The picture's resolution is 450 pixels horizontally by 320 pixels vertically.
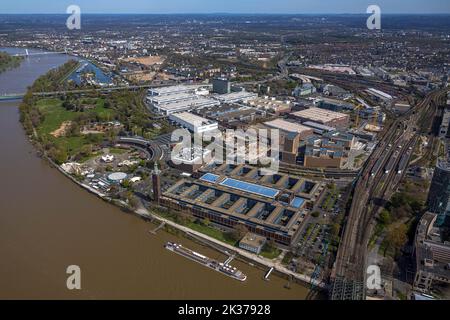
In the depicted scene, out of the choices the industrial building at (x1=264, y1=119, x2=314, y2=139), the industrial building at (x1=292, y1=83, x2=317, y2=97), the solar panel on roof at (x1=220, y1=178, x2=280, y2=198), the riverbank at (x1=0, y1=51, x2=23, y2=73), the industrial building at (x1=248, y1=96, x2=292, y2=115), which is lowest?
the solar panel on roof at (x1=220, y1=178, x2=280, y2=198)

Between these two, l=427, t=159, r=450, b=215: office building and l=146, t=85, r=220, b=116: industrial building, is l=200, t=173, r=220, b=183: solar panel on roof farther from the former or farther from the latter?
l=146, t=85, r=220, b=116: industrial building

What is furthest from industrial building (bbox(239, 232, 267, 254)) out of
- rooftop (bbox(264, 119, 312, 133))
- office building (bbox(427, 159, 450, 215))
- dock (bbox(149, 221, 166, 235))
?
rooftop (bbox(264, 119, 312, 133))

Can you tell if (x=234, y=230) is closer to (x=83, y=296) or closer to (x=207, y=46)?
(x=83, y=296)

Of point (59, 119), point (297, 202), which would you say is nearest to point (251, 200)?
point (297, 202)

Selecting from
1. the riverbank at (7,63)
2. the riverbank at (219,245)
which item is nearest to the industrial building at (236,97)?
the riverbank at (219,245)

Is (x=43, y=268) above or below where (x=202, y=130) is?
below

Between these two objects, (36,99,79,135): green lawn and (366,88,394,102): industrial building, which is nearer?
(36,99,79,135): green lawn

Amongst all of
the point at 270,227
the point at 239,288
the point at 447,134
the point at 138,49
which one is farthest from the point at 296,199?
the point at 138,49

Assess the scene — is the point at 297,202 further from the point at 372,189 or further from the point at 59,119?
the point at 59,119
